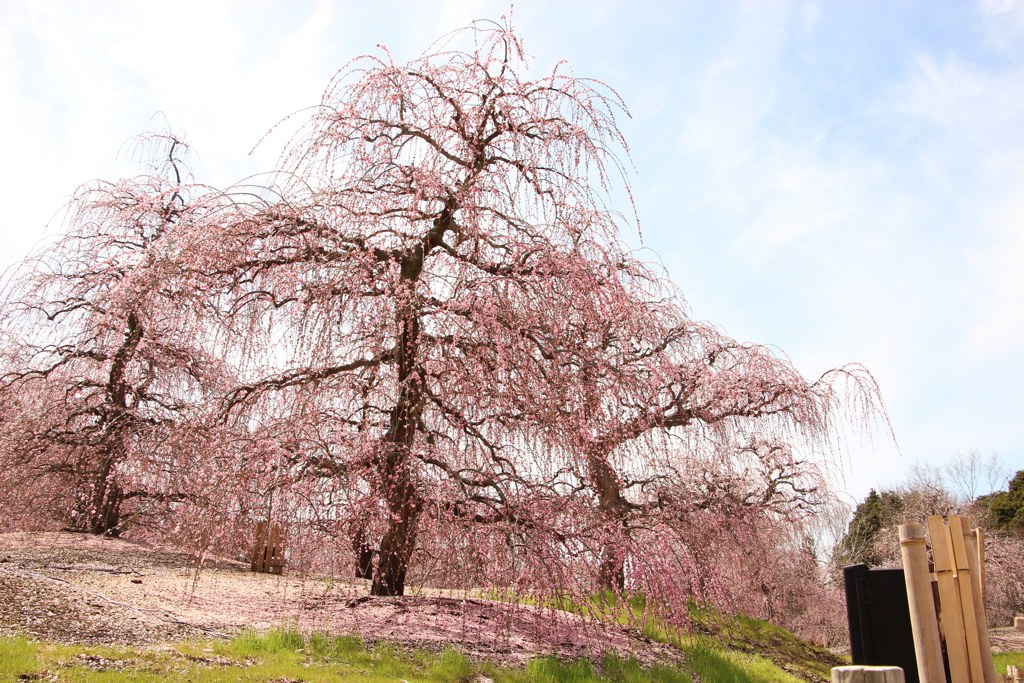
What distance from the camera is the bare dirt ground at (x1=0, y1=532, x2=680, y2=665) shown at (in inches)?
225

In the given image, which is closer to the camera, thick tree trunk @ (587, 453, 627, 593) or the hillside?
the hillside

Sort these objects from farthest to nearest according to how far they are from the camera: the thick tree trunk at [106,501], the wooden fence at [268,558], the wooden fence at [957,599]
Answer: the thick tree trunk at [106,501] < the wooden fence at [268,558] < the wooden fence at [957,599]

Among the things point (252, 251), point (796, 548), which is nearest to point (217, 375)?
point (252, 251)

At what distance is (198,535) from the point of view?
5977 millimetres

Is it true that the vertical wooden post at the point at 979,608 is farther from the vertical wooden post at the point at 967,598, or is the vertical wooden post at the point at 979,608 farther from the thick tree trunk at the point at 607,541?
the thick tree trunk at the point at 607,541

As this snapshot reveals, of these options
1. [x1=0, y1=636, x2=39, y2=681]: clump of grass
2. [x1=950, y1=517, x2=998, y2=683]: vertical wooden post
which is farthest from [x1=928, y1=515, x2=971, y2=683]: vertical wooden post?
[x1=0, y1=636, x2=39, y2=681]: clump of grass

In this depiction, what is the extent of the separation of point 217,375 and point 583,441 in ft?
19.5

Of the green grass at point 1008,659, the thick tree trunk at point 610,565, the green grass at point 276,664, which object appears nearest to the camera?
the green grass at point 276,664

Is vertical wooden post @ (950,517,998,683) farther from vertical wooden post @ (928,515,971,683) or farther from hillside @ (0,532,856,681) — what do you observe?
hillside @ (0,532,856,681)

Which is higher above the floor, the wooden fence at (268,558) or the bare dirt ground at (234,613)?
the wooden fence at (268,558)

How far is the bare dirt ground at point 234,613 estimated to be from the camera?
5711 millimetres

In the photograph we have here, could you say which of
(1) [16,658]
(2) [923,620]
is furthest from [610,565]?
(1) [16,658]

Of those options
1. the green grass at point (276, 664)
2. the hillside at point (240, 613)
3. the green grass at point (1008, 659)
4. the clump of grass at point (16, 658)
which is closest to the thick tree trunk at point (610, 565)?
the hillside at point (240, 613)

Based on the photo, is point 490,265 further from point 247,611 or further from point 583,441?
point 247,611
